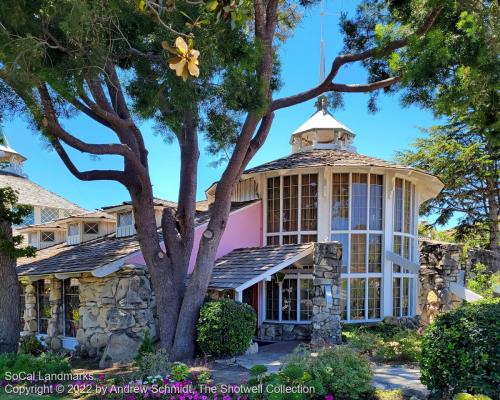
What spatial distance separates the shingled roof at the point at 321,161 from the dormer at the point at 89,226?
776 centimetres

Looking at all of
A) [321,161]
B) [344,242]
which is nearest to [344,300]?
[344,242]

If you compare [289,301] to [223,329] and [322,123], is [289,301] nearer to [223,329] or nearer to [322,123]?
[223,329]

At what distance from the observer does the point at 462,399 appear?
5.63 metres

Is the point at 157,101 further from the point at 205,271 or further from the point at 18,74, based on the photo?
the point at 205,271

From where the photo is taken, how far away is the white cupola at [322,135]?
58.6 feet

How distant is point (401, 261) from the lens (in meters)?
14.8

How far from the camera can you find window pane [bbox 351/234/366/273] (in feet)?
48.7

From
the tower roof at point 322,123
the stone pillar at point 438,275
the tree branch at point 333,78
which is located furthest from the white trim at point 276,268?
the tower roof at point 322,123

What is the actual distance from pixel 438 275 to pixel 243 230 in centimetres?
629

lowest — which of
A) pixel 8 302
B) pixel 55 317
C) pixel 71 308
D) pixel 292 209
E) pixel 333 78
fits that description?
pixel 55 317

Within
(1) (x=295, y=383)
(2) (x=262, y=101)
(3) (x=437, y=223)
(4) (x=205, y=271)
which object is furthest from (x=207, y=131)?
(3) (x=437, y=223)

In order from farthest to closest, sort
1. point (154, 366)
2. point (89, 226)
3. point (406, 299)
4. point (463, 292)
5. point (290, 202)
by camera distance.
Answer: point (89, 226)
point (406, 299)
point (290, 202)
point (463, 292)
point (154, 366)

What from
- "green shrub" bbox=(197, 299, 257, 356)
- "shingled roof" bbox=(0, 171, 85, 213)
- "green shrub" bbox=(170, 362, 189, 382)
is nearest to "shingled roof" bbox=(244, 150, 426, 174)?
"green shrub" bbox=(197, 299, 257, 356)

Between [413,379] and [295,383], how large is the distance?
9.19 feet
